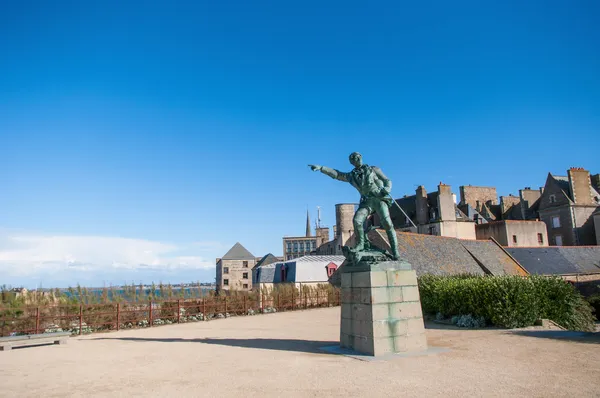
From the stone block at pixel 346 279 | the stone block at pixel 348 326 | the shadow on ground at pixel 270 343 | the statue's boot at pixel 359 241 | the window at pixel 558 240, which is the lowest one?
the shadow on ground at pixel 270 343

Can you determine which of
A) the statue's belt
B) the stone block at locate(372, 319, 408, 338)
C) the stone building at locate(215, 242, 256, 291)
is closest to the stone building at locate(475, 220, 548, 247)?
the statue's belt

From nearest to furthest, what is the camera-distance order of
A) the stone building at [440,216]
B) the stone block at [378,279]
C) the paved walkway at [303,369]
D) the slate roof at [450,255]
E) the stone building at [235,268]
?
1. the paved walkway at [303,369]
2. the stone block at [378,279]
3. the slate roof at [450,255]
4. the stone building at [440,216]
5. the stone building at [235,268]

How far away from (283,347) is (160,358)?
277 centimetres

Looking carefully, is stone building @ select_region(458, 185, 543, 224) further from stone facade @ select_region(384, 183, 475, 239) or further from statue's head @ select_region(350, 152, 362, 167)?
statue's head @ select_region(350, 152, 362, 167)

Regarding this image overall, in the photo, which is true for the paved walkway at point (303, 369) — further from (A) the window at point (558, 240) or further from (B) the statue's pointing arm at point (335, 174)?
(A) the window at point (558, 240)

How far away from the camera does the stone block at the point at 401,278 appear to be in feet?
29.4

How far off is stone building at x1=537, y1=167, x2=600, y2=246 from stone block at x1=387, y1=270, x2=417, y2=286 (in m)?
40.9

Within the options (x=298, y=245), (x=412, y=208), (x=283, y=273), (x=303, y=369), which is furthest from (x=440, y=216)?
(x=298, y=245)

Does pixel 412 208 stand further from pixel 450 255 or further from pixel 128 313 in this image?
pixel 128 313

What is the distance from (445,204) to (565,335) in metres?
32.5

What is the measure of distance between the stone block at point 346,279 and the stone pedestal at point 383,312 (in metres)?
0.05

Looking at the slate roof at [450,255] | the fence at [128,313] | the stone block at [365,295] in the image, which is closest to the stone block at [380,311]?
the stone block at [365,295]

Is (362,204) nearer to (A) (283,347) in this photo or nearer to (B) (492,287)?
(A) (283,347)

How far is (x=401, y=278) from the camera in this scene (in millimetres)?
9102
